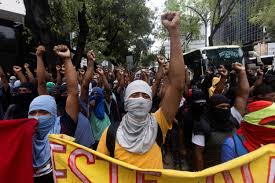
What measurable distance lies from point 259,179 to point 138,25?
2942cm

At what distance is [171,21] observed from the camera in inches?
128

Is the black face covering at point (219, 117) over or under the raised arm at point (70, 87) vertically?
under

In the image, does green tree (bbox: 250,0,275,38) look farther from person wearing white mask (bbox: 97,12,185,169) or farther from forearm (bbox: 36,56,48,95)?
person wearing white mask (bbox: 97,12,185,169)

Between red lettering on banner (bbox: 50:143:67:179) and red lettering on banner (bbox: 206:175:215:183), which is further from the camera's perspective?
red lettering on banner (bbox: 50:143:67:179)

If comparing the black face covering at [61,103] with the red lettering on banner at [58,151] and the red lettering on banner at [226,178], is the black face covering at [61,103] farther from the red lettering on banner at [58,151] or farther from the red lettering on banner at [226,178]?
the red lettering on banner at [226,178]

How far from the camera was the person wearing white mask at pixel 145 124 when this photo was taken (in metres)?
2.97

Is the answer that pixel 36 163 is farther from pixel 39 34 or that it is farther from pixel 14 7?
pixel 14 7

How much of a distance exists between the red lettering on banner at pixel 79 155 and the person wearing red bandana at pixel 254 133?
89 cm

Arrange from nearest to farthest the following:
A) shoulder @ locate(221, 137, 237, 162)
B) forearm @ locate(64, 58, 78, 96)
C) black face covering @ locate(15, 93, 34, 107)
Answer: shoulder @ locate(221, 137, 237, 162) → forearm @ locate(64, 58, 78, 96) → black face covering @ locate(15, 93, 34, 107)

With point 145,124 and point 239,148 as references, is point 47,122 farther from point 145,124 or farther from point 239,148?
point 239,148

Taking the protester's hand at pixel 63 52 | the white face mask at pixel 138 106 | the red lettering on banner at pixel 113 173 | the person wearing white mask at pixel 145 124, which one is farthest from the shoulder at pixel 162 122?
the protester's hand at pixel 63 52

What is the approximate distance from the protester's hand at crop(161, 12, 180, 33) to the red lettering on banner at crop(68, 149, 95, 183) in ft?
3.28

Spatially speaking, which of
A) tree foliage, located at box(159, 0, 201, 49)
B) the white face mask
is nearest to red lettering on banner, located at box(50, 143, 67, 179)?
the white face mask

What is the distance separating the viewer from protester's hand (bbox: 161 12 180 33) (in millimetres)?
3227
